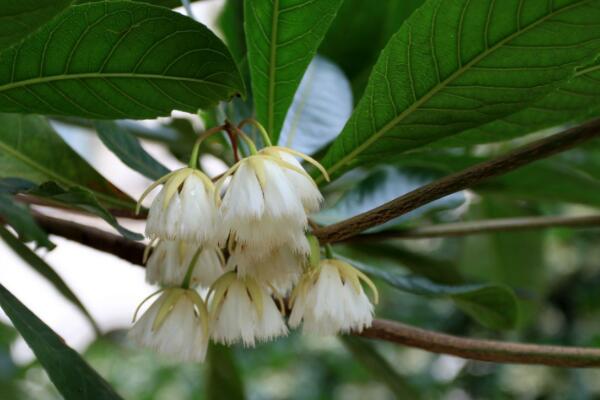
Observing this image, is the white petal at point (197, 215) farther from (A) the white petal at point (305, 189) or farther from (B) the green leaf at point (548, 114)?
(B) the green leaf at point (548, 114)

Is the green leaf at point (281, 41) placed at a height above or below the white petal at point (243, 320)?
above

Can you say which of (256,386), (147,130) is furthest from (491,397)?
(147,130)

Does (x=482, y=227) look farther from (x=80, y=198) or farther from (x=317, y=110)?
(x=80, y=198)

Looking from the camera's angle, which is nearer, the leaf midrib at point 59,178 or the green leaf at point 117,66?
the green leaf at point 117,66

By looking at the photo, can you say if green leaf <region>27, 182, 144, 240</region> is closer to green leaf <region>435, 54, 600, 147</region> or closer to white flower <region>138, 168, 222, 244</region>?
white flower <region>138, 168, 222, 244</region>

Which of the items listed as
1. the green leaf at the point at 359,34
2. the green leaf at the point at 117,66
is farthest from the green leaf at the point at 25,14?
the green leaf at the point at 359,34

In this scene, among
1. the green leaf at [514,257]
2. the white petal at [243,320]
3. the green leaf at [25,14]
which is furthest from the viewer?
the green leaf at [514,257]

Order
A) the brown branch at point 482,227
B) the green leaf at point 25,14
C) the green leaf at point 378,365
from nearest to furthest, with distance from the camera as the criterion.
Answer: the green leaf at point 25,14, the brown branch at point 482,227, the green leaf at point 378,365
